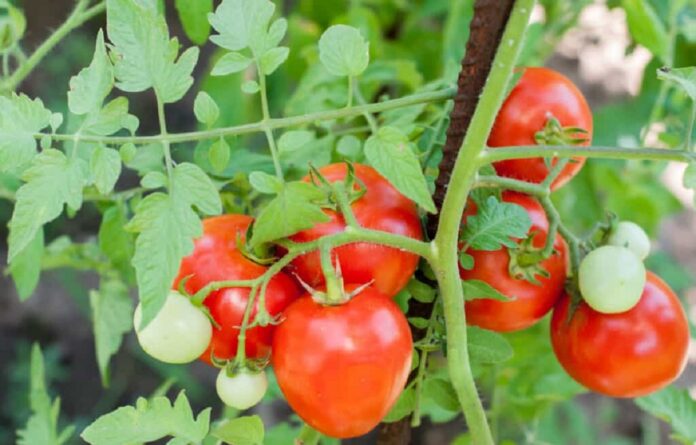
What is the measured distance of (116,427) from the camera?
60 centimetres

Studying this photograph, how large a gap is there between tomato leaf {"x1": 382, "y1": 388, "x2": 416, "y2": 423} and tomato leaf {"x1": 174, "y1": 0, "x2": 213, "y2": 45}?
34cm

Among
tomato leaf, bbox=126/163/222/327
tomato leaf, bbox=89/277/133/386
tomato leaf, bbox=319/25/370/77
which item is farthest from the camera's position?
tomato leaf, bbox=89/277/133/386

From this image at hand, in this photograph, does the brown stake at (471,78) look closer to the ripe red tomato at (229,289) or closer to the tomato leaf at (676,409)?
the ripe red tomato at (229,289)

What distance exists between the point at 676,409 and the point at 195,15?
0.57m

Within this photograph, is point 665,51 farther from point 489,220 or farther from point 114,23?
point 114,23

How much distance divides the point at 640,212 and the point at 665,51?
0.42 metres

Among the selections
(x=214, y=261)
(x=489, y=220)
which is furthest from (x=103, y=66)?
(x=489, y=220)

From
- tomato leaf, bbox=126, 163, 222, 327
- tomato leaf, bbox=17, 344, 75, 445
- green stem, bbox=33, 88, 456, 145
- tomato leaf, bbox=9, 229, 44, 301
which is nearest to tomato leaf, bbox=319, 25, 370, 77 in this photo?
green stem, bbox=33, 88, 456, 145

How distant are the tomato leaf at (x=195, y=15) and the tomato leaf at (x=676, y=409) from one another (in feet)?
1.70

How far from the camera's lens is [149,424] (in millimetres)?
611

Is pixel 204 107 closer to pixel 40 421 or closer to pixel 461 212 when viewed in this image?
pixel 461 212

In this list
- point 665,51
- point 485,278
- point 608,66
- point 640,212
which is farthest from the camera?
point 608,66

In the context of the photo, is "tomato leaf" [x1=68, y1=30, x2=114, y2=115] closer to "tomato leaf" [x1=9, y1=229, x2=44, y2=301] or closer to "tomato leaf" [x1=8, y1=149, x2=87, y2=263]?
"tomato leaf" [x1=8, y1=149, x2=87, y2=263]

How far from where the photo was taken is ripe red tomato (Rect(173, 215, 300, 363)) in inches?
24.6
